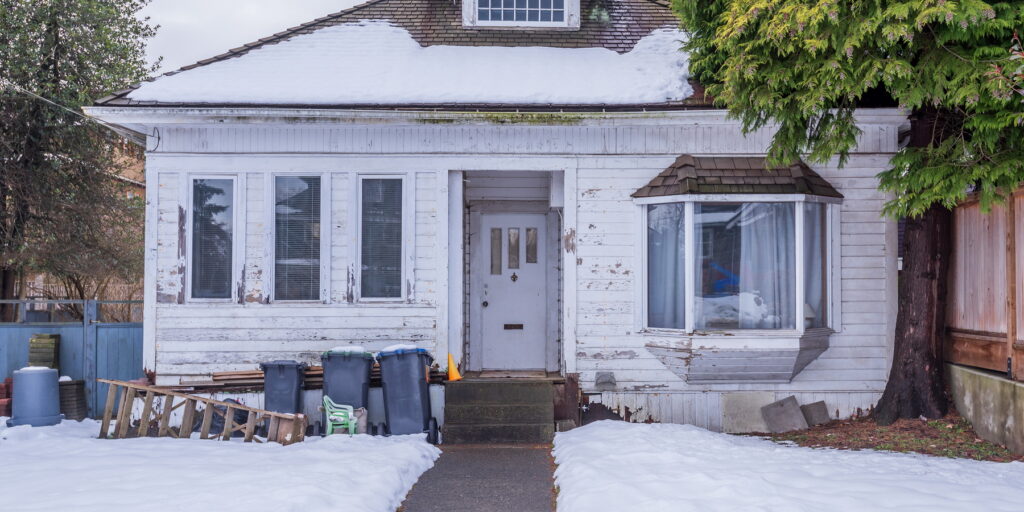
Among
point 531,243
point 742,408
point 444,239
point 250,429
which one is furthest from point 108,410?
point 742,408

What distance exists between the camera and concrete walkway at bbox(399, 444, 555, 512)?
6.32m

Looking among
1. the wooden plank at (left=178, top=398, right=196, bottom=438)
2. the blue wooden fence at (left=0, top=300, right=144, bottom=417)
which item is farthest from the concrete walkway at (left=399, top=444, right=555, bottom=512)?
the blue wooden fence at (left=0, top=300, right=144, bottom=417)

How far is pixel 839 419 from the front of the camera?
9.38 m

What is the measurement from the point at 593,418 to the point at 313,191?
425cm

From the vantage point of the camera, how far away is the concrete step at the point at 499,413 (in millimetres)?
8984

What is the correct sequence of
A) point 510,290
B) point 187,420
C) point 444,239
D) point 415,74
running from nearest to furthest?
point 187,420 → point 444,239 → point 415,74 → point 510,290

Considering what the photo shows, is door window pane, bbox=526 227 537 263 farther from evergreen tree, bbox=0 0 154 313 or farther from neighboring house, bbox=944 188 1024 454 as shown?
evergreen tree, bbox=0 0 154 313

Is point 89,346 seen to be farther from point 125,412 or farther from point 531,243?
point 531,243

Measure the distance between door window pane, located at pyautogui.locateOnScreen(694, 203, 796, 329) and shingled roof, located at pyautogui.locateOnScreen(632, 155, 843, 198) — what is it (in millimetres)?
214

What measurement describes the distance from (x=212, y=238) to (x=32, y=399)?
2.89m

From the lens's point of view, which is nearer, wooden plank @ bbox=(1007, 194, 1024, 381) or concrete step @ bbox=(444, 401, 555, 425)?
wooden plank @ bbox=(1007, 194, 1024, 381)

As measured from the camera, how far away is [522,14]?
448 inches

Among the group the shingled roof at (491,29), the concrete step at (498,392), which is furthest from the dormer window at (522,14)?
the concrete step at (498,392)

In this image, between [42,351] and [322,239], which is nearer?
[322,239]
